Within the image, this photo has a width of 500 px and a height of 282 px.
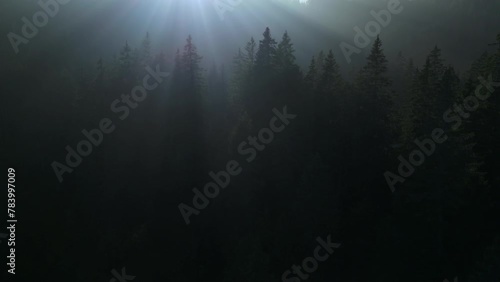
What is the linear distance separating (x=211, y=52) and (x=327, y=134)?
232 ft

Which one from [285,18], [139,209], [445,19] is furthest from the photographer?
[445,19]

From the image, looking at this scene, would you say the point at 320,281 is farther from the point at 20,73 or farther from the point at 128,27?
the point at 128,27

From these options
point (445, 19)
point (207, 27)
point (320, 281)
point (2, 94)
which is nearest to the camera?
point (320, 281)

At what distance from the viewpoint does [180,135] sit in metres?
40.0

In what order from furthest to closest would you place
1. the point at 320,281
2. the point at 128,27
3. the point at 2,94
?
1. the point at 128,27
2. the point at 2,94
3. the point at 320,281

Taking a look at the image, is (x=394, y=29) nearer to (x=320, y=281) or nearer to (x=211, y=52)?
(x=211, y=52)

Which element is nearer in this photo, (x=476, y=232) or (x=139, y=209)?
(x=476, y=232)

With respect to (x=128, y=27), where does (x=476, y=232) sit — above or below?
below

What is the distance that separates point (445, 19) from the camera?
445 feet

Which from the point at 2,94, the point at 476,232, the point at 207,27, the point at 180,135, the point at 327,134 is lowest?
the point at 476,232

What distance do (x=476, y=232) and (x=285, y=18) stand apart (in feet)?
345

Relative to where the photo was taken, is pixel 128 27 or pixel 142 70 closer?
pixel 142 70

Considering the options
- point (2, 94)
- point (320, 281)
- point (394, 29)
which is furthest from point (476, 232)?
point (394, 29)

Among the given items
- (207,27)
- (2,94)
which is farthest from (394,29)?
(2,94)
